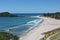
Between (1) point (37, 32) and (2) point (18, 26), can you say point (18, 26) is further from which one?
(1) point (37, 32)

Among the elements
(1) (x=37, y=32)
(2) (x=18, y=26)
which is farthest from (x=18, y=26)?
(1) (x=37, y=32)

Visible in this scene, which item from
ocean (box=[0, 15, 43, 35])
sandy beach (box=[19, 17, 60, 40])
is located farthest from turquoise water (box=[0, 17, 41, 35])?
sandy beach (box=[19, 17, 60, 40])

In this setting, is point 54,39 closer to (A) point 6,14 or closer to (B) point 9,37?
(B) point 9,37

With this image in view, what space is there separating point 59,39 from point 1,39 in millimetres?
4903

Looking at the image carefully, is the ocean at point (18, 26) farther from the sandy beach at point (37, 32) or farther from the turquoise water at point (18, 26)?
the sandy beach at point (37, 32)

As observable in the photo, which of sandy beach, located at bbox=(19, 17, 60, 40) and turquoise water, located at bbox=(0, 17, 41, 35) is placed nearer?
sandy beach, located at bbox=(19, 17, 60, 40)

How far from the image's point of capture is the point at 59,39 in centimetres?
1412

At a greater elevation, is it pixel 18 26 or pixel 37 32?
pixel 37 32

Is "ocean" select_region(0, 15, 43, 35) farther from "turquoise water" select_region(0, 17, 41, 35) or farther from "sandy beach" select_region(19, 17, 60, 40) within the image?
"sandy beach" select_region(19, 17, 60, 40)

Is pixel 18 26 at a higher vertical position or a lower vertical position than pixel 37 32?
lower

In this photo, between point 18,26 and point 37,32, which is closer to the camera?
point 37,32

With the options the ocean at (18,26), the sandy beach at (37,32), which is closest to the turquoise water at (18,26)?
the ocean at (18,26)

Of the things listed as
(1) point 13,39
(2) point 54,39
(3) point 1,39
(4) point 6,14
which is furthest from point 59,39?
(4) point 6,14

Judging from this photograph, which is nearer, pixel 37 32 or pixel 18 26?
pixel 37 32
